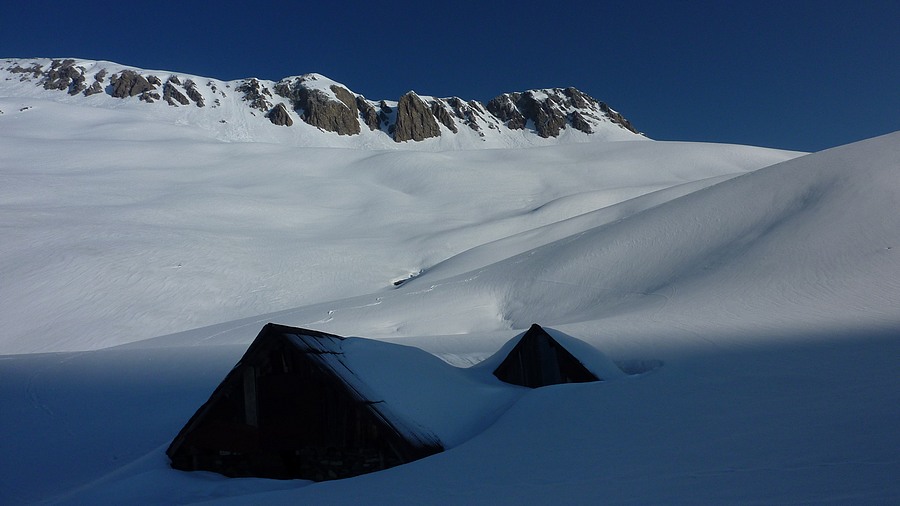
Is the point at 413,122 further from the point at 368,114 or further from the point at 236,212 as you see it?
the point at 236,212

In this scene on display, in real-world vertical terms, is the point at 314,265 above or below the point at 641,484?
above

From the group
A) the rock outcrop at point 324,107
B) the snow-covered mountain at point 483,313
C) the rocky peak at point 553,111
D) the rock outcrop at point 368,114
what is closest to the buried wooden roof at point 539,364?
the snow-covered mountain at point 483,313

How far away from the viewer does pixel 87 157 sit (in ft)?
190

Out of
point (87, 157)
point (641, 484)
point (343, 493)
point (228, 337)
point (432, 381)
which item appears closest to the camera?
point (641, 484)

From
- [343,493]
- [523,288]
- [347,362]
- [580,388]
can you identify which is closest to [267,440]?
[347,362]

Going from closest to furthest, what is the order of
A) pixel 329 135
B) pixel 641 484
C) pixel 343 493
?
1. pixel 641 484
2. pixel 343 493
3. pixel 329 135

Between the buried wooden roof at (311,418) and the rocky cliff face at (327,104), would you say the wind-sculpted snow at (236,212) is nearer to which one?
the buried wooden roof at (311,418)

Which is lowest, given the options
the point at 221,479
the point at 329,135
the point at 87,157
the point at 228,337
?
the point at 221,479

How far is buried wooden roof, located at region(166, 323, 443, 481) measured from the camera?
7316 mm

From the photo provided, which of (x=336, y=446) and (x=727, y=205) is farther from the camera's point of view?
(x=727, y=205)

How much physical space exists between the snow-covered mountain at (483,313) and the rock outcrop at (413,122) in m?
48.5

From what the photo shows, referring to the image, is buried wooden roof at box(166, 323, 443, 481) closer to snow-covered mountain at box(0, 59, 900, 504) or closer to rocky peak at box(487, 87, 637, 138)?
snow-covered mountain at box(0, 59, 900, 504)

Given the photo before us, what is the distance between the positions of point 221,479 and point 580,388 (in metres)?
5.57

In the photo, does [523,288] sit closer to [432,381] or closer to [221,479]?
[432,381]
